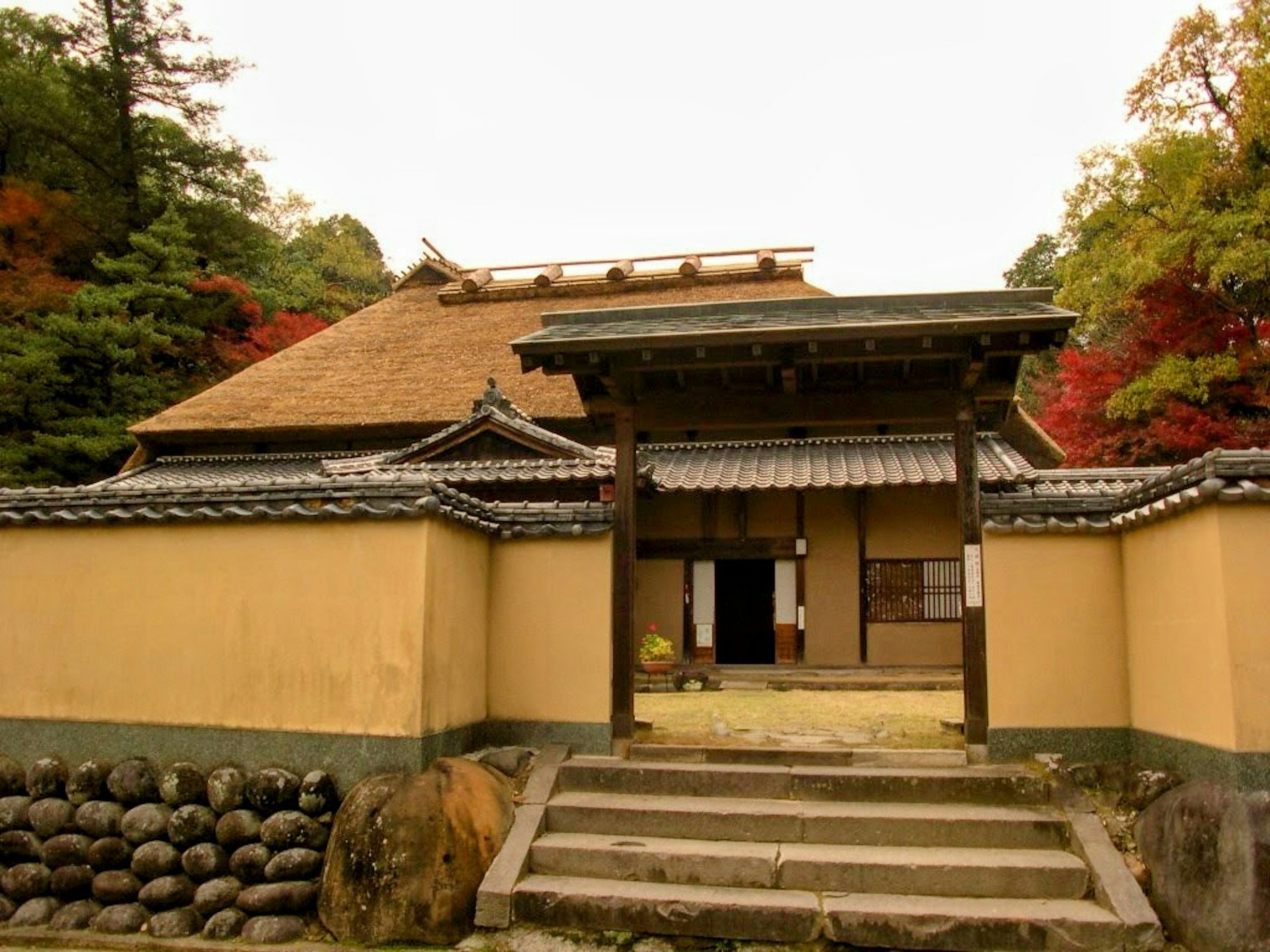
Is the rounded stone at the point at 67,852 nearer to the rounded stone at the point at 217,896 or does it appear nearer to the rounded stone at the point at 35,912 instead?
the rounded stone at the point at 35,912

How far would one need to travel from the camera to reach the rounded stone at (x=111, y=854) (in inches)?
226

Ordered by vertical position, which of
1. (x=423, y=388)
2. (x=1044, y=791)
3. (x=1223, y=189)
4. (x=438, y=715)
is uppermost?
(x=1223, y=189)

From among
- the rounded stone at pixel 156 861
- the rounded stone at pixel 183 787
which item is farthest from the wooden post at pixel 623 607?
the rounded stone at pixel 156 861

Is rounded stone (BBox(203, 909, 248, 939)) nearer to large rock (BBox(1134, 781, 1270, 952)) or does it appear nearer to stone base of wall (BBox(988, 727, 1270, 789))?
stone base of wall (BBox(988, 727, 1270, 789))

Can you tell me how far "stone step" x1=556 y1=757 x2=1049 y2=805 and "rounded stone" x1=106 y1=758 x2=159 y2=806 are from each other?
2579 millimetres

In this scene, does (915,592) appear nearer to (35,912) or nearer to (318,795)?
(318,795)

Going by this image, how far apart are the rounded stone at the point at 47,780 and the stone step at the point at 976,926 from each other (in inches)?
194

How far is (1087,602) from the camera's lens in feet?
19.9

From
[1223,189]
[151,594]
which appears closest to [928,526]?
[1223,189]

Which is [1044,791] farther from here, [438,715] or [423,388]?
[423,388]

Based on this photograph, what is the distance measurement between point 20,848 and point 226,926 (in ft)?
5.85

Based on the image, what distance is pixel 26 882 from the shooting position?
5.79 meters

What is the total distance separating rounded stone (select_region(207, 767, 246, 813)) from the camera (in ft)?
18.7

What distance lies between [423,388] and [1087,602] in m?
12.3
